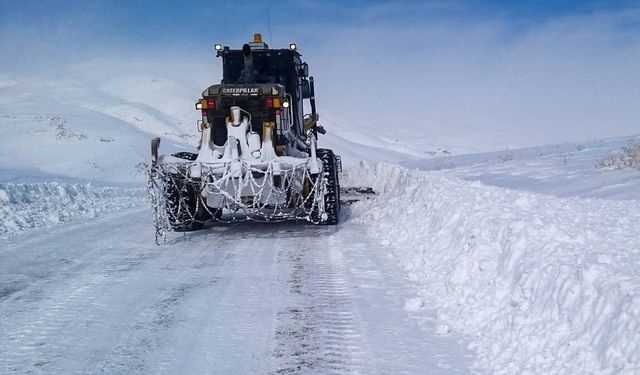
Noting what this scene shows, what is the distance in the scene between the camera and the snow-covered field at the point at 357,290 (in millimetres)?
3588

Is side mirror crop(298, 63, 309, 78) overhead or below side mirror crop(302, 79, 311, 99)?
overhead

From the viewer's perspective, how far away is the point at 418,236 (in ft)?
23.9

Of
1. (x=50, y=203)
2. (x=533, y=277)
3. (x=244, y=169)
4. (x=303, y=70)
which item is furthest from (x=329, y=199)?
(x=50, y=203)

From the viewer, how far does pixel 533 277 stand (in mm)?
4070

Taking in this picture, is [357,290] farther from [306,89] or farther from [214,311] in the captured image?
[306,89]

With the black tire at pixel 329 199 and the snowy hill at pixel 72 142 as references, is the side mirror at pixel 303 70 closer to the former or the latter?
the black tire at pixel 329 199

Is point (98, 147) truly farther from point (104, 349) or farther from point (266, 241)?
point (104, 349)

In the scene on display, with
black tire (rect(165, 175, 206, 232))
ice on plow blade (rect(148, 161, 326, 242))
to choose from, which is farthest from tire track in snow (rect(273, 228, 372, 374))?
black tire (rect(165, 175, 206, 232))

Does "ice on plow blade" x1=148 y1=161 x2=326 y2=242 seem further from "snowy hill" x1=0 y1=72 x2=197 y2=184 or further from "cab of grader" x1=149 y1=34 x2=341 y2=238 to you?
"snowy hill" x1=0 y1=72 x2=197 y2=184

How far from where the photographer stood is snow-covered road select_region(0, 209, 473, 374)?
12.5 feet

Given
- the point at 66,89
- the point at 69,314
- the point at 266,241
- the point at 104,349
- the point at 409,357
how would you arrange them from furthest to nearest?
the point at 66,89, the point at 266,241, the point at 69,314, the point at 104,349, the point at 409,357

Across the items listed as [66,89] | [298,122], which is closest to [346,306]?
[298,122]

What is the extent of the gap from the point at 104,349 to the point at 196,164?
15.3 ft

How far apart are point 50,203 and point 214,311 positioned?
928 cm
